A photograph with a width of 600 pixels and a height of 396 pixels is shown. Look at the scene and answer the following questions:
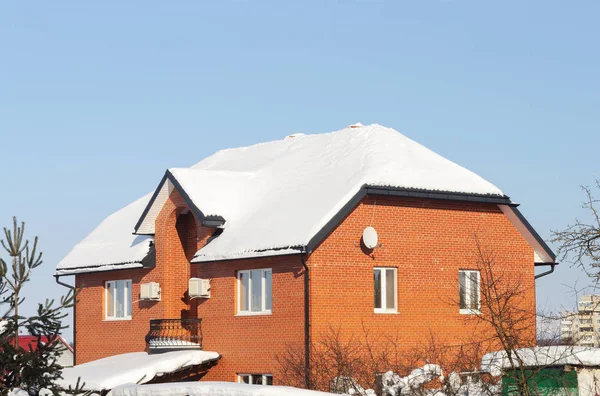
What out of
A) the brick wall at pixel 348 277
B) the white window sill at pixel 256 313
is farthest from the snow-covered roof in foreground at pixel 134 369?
the white window sill at pixel 256 313

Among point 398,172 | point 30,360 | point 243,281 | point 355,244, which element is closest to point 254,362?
point 243,281

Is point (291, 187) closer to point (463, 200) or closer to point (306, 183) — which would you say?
point (306, 183)

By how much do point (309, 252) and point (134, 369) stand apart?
5425 mm

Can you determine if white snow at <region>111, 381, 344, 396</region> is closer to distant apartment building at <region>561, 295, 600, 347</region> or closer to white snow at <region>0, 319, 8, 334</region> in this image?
white snow at <region>0, 319, 8, 334</region>

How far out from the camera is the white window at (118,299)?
3161 centimetres

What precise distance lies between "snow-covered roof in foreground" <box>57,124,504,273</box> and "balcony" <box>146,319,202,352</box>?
2.04 metres

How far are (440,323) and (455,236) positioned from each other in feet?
7.74

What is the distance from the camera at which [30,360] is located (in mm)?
15070

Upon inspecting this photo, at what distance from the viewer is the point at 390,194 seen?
26.3 m

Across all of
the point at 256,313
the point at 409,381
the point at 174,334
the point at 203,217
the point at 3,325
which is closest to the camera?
the point at 3,325

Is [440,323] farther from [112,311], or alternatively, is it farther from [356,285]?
[112,311]

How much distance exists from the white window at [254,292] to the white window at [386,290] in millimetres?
2672

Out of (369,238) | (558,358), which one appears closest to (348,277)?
(369,238)

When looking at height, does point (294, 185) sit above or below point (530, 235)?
above
